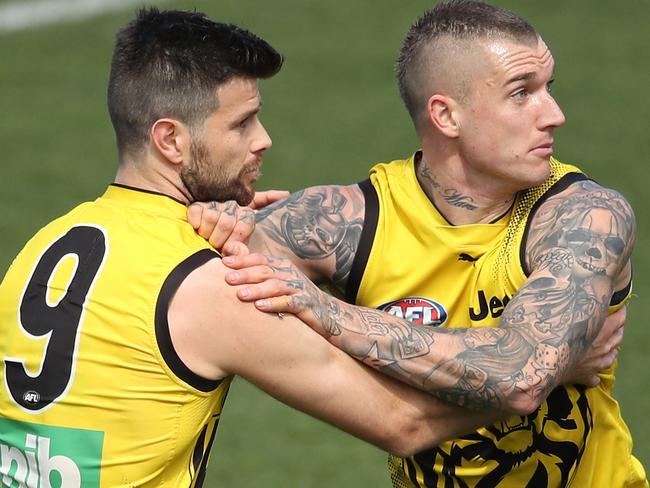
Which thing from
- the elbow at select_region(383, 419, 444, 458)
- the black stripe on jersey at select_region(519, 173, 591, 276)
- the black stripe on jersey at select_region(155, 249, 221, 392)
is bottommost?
the elbow at select_region(383, 419, 444, 458)

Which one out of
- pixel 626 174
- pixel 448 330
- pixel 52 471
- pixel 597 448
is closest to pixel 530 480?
pixel 597 448

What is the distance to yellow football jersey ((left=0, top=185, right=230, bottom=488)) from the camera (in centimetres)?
467

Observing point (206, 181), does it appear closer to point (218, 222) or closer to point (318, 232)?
point (218, 222)

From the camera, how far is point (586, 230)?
5285mm

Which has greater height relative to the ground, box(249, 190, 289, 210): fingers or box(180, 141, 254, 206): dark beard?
box(180, 141, 254, 206): dark beard

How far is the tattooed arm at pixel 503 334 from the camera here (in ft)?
16.3

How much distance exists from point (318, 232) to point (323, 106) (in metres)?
8.11

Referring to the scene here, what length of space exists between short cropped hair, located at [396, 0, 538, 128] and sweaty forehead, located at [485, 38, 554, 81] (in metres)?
0.04

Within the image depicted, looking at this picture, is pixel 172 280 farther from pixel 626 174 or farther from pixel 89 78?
pixel 89 78

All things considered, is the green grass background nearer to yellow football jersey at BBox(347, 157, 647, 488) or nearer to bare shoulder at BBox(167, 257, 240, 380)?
yellow football jersey at BBox(347, 157, 647, 488)

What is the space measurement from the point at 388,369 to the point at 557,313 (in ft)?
2.15

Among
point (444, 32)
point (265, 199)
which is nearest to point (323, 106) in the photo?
point (265, 199)

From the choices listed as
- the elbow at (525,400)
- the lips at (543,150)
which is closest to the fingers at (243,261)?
the elbow at (525,400)

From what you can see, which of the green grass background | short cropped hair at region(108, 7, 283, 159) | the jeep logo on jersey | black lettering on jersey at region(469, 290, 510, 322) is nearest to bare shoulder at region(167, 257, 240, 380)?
short cropped hair at region(108, 7, 283, 159)
